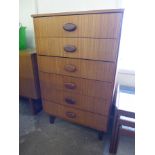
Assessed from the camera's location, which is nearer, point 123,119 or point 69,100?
point 123,119

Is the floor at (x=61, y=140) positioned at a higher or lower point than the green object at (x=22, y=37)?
lower

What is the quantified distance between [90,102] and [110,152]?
0.43m

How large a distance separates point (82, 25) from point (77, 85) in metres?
0.45

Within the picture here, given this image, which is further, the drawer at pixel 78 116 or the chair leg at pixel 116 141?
the drawer at pixel 78 116

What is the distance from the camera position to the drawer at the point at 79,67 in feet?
3.27

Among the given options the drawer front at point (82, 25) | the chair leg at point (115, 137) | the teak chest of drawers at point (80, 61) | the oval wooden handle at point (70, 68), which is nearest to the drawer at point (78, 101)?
the teak chest of drawers at point (80, 61)

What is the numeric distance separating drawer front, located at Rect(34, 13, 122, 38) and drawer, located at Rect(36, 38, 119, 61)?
36 millimetres

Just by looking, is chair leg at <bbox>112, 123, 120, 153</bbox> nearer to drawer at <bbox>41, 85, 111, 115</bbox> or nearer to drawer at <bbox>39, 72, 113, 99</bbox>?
drawer at <bbox>41, 85, 111, 115</bbox>

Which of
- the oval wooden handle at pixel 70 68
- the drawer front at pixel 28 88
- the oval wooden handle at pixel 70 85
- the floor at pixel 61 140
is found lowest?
the floor at pixel 61 140

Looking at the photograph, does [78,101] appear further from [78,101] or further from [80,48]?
[80,48]

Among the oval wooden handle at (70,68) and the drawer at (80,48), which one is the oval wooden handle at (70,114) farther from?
the drawer at (80,48)

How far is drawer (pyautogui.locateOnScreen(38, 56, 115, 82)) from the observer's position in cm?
100

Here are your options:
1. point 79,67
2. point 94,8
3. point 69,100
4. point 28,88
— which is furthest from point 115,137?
point 94,8

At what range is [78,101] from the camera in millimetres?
1188
